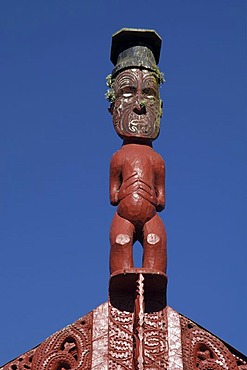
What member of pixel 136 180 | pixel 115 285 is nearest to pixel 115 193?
pixel 136 180

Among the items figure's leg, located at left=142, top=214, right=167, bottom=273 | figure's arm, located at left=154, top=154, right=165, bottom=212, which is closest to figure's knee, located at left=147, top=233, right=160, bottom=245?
figure's leg, located at left=142, top=214, right=167, bottom=273

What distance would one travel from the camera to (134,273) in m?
11.2

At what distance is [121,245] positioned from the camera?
1152 centimetres

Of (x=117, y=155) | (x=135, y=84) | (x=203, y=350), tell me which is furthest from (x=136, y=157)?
(x=203, y=350)

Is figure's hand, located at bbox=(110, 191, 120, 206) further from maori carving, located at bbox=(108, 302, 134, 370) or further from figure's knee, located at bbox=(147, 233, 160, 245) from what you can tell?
maori carving, located at bbox=(108, 302, 134, 370)

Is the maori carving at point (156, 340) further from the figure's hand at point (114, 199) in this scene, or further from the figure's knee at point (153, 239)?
the figure's hand at point (114, 199)

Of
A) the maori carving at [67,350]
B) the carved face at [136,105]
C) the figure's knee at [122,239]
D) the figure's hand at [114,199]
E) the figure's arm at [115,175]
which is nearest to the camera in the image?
the maori carving at [67,350]

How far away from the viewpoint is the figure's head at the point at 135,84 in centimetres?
1241

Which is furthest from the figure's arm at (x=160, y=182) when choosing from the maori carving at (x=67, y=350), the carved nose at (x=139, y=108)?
the maori carving at (x=67, y=350)

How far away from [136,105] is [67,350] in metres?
3.13

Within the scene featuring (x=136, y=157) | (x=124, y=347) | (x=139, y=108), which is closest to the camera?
(x=124, y=347)

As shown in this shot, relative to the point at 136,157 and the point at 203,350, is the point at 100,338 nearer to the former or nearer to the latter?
the point at 203,350

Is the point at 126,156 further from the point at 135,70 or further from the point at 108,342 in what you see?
the point at 108,342

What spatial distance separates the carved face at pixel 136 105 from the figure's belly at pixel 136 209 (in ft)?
3.13
